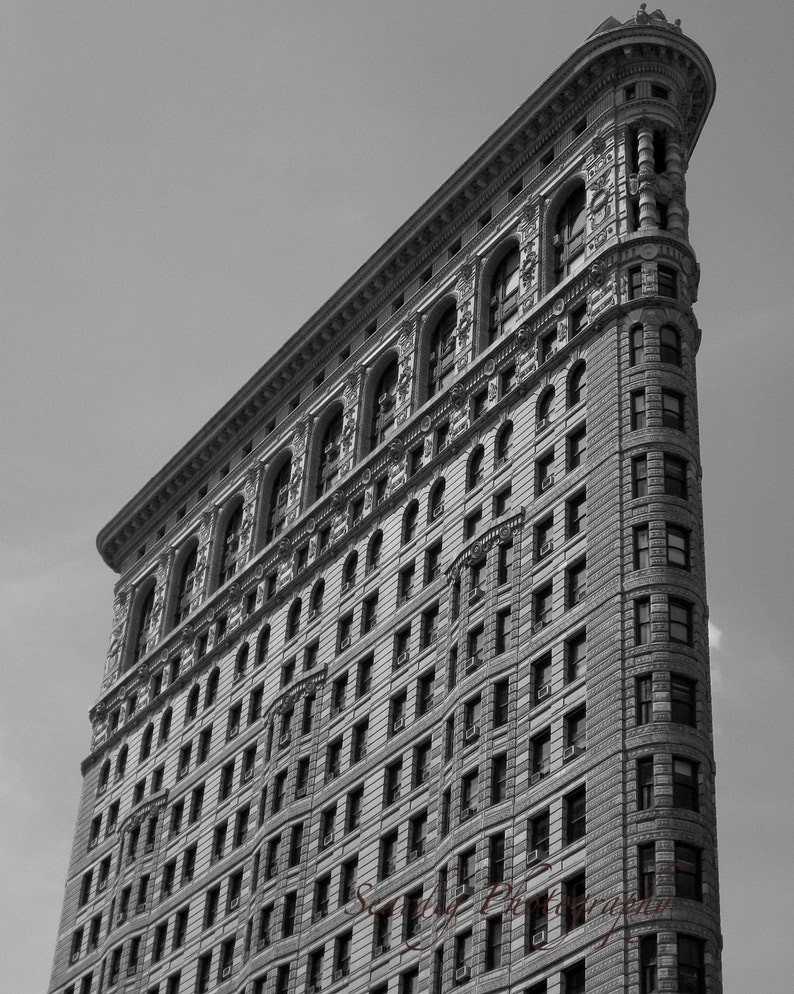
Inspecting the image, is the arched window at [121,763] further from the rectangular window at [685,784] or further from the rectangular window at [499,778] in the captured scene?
the rectangular window at [685,784]

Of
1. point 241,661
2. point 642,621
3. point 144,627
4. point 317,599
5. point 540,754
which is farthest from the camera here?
point 144,627

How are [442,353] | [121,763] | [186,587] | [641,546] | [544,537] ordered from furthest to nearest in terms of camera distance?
[186,587] < [121,763] < [442,353] < [544,537] < [641,546]

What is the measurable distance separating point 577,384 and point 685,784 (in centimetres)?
2405

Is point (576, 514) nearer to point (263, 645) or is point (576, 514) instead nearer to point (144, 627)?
point (263, 645)

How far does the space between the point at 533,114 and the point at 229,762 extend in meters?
38.8

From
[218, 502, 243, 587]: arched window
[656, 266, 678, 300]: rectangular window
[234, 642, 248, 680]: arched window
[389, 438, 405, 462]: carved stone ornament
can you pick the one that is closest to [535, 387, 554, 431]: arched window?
[656, 266, 678, 300]: rectangular window

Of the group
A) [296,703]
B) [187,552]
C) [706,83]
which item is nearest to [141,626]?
[187,552]

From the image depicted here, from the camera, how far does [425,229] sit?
112 m

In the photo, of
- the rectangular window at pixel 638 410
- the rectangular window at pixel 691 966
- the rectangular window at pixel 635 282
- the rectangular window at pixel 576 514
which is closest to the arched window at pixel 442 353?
the rectangular window at pixel 635 282

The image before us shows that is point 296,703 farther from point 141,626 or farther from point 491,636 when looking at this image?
point 141,626

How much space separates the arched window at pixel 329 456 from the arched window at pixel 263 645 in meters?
8.47

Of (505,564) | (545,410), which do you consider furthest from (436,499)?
(505,564)

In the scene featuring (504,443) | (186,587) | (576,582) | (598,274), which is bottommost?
(576,582)

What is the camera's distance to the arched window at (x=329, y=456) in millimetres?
111750
